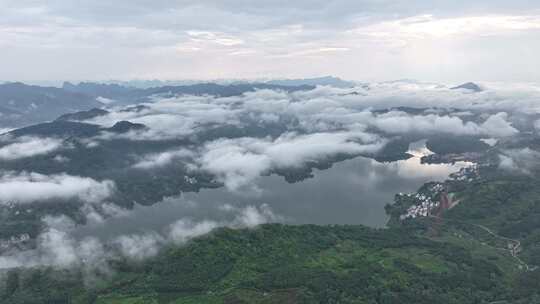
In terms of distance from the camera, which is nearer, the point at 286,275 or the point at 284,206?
the point at 286,275

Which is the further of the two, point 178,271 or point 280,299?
point 178,271

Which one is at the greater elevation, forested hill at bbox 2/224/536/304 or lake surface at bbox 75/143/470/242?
forested hill at bbox 2/224/536/304

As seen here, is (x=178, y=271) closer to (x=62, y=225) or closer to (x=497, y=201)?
(x=62, y=225)

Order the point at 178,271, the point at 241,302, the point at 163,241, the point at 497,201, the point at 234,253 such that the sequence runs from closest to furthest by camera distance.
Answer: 1. the point at 241,302
2. the point at 178,271
3. the point at 234,253
4. the point at 163,241
5. the point at 497,201

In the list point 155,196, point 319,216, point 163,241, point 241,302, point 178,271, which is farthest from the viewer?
point 155,196

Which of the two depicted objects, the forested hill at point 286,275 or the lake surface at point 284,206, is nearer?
the forested hill at point 286,275

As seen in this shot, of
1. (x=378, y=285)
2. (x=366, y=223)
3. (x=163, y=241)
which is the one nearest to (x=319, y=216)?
(x=366, y=223)

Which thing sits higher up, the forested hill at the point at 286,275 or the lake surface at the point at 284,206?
the forested hill at the point at 286,275

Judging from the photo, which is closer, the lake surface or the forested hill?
the forested hill

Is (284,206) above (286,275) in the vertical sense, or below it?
below

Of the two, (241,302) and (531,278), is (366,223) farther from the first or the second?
(241,302)
